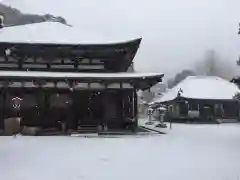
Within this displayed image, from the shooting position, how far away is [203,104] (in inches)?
1885

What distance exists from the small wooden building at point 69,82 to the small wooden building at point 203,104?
2283cm

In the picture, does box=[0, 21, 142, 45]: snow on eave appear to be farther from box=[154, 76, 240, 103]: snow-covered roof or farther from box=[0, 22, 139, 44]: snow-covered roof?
box=[154, 76, 240, 103]: snow-covered roof

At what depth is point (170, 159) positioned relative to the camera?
11555mm

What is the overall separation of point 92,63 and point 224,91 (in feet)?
99.5

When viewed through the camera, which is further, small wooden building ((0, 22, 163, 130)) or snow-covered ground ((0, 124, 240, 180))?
small wooden building ((0, 22, 163, 130))

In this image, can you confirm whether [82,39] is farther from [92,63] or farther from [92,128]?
A: [92,128]

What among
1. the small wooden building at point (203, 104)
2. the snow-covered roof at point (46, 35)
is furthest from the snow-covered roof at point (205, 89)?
the snow-covered roof at point (46, 35)

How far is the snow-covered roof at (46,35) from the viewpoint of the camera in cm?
2416

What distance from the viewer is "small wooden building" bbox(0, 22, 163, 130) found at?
879 inches

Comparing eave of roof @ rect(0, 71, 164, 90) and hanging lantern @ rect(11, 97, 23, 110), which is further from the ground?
eave of roof @ rect(0, 71, 164, 90)

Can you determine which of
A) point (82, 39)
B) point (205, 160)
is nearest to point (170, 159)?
point (205, 160)

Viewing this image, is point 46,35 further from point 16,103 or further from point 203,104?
point 203,104

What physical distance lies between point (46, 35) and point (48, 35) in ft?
0.46

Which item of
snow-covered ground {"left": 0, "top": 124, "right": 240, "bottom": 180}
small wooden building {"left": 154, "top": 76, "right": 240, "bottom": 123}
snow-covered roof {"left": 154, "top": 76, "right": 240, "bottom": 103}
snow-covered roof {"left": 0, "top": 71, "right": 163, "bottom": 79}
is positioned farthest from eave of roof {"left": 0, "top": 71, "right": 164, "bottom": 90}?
snow-covered roof {"left": 154, "top": 76, "right": 240, "bottom": 103}
